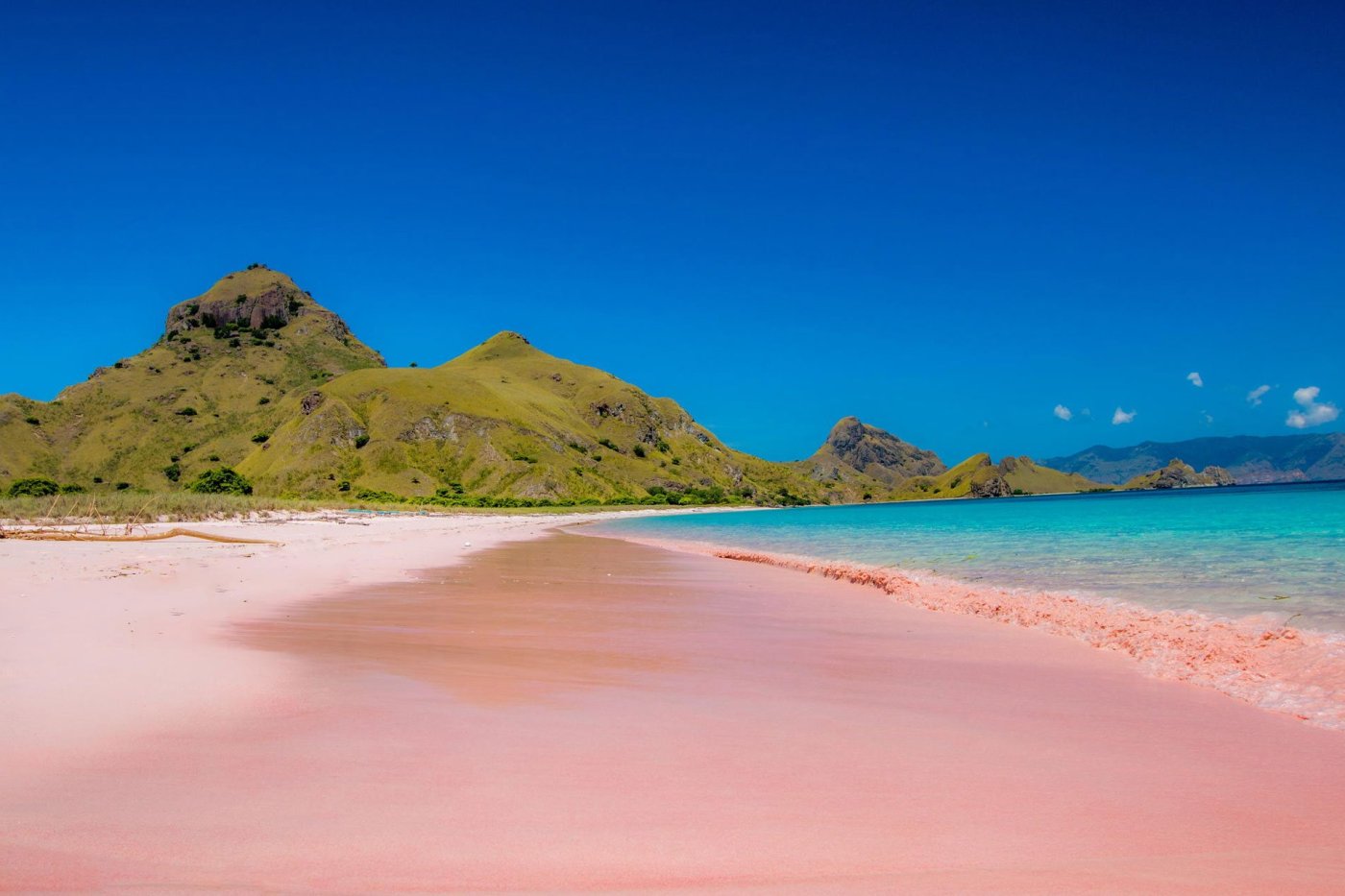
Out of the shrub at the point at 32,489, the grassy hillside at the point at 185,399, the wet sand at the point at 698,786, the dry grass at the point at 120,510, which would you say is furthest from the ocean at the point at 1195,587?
the grassy hillside at the point at 185,399

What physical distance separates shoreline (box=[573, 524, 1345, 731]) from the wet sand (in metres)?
0.44

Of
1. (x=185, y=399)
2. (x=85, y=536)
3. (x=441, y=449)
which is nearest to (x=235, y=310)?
(x=185, y=399)

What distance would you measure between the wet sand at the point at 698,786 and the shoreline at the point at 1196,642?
0.44 meters

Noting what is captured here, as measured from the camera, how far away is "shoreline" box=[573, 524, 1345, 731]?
5.78 metres

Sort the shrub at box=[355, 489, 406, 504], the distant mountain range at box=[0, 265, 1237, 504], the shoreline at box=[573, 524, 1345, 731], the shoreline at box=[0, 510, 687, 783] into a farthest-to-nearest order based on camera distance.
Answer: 1. the distant mountain range at box=[0, 265, 1237, 504]
2. the shrub at box=[355, 489, 406, 504]
3. the shoreline at box=[573, 524, 1345, 731]
4. the shoreline at box=[0, 510, 687, 783]

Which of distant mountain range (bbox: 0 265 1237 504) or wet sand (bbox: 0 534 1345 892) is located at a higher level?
distant mountain range (bbox: 0 265 1237 504)

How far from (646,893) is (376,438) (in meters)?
134

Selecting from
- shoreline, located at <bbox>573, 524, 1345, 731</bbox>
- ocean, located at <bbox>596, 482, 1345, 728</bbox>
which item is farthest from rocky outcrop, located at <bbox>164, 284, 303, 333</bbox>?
shoreline, located at <bbox>573, 524, 1345, 731</bbox>

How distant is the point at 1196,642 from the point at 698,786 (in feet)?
20.4

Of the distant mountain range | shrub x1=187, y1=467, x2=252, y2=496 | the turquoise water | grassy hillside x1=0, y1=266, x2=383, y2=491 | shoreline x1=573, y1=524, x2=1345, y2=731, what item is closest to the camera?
shoreline x1=573, y1=524, x2=1345, y2=731

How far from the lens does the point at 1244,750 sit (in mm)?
4496

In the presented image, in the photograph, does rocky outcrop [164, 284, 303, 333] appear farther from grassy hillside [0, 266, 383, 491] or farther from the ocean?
the ocean

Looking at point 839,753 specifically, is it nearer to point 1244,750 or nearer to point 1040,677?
point 1244,750

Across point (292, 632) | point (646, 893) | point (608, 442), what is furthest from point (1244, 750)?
point (608, 442)
